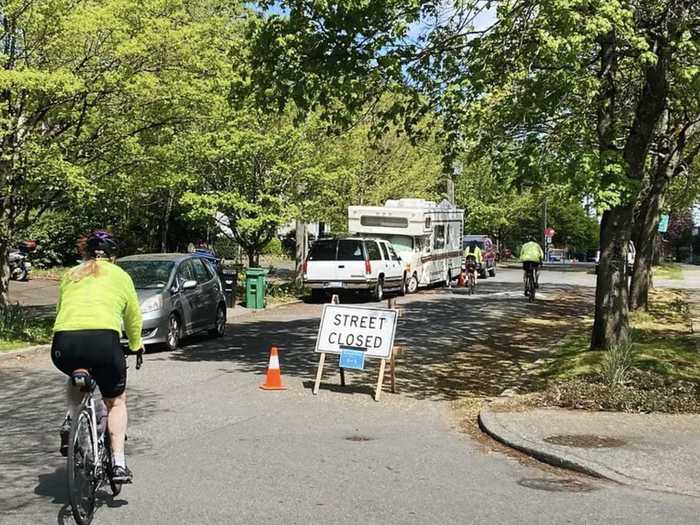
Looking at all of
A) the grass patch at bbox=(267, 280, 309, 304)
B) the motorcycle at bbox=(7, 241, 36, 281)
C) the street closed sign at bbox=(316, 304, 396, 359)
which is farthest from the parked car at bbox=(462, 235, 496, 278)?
the street closed sign at bbox=(316, 304, 396, 359)

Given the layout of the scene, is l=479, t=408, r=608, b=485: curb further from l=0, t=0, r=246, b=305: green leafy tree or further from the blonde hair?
l=0, t=0, r=246, b=305: green leafy tree

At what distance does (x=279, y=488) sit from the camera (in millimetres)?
6234

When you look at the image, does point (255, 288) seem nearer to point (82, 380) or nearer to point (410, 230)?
point (410, 230)

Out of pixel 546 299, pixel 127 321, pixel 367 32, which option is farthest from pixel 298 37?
pixel 546 299

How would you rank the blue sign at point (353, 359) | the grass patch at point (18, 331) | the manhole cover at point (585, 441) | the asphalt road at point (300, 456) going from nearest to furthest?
the asphalt road at point (300, 456)
the manhole cover at point (585, 441)
the blue sign at point (353, 359)
the grass patch at point (18, 331)

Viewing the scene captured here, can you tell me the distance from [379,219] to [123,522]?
2295 cm

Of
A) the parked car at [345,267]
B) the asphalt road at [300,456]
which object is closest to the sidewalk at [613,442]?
the asphalt road at [300,456]

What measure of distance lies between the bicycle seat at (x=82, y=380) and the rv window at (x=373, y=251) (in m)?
19.4

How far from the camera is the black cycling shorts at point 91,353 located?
5344 millimetres

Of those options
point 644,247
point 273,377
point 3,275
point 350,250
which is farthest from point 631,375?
point 350,250

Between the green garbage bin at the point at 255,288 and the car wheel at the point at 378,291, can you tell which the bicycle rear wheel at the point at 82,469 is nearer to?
the green garbage bin at the point at 255,288

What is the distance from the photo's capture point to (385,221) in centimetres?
2795

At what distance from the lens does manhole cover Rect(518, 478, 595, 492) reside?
6.44 meters

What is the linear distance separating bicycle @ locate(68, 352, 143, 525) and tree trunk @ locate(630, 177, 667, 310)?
50.8 ft
